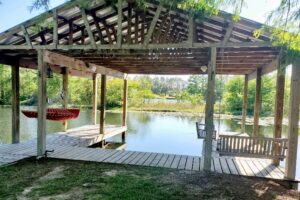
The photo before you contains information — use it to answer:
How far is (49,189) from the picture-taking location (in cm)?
356

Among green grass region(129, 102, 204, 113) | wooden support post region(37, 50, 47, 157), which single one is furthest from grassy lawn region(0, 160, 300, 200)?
green grass region(129, 102, 204, 113)

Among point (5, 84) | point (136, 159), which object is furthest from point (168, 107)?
point (136, 159)

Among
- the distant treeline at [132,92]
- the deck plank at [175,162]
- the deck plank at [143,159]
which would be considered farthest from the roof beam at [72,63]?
the distant treeline at [132,92]

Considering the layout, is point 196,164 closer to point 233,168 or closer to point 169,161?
point 169,161

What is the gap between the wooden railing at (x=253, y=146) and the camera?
485 cm

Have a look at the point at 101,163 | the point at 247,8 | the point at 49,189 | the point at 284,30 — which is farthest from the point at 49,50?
the point at 284,30

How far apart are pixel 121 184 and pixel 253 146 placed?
278 cm

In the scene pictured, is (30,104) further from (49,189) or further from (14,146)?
(49,189)

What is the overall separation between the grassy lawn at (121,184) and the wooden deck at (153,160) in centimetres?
31

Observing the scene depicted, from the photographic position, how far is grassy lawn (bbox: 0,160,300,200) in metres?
3.46

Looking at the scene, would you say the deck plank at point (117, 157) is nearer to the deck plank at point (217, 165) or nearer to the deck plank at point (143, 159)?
the deck plank at point (143, 159)

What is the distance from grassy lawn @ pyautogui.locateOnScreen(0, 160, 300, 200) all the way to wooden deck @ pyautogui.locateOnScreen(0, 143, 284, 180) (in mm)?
314

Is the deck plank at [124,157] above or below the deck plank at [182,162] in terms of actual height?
below

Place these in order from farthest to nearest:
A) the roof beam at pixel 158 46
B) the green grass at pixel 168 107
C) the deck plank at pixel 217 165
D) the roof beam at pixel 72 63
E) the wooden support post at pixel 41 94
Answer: the green grass at pixel 168 107
the roof beam at pixel 72 63
the wooden support post at pixel 41 94
the deck plank at pixel 217 165
the roof beam at pixel 158 46
